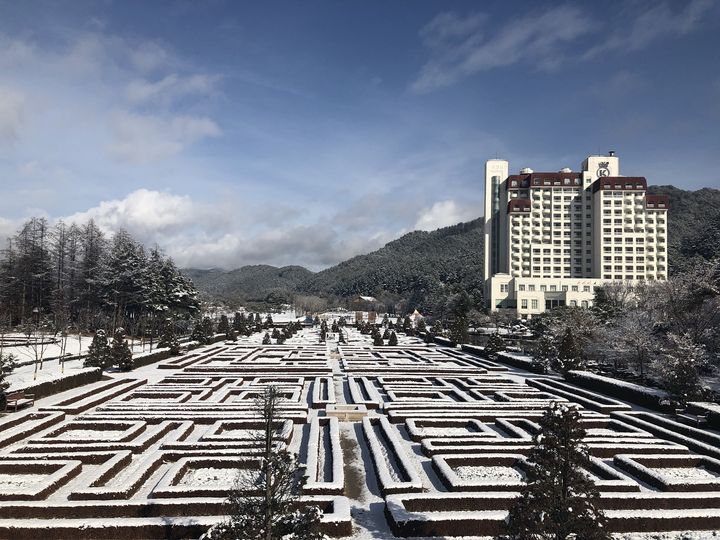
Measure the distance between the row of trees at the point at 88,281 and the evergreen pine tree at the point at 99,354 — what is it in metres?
17.6

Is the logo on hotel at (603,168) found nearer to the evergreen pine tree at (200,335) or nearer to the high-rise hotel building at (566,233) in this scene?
the high-rise hotel building at (566,233)

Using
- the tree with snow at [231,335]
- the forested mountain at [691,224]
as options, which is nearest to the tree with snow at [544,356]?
the tree with snow at [231,335]

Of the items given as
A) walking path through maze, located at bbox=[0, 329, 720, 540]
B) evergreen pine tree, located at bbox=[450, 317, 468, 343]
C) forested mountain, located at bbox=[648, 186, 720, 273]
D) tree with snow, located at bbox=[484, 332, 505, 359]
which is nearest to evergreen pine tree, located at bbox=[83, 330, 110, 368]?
Result: walking path through maze, located at bbox=[0, 329, 720, 540]

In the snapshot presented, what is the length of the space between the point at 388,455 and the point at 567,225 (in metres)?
90.1

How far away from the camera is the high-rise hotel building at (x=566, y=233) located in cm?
7968

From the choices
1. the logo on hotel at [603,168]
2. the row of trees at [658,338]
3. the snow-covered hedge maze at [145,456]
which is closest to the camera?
the snow-covered hedge maze at [145,456]

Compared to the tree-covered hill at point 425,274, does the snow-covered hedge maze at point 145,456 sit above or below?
below

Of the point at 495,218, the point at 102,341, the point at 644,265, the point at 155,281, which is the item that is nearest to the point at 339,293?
the point at 495,218

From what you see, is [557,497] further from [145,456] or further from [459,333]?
[459,333]

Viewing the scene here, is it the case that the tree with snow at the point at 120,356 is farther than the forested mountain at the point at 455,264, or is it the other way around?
the forested mountain at the point at 455,264

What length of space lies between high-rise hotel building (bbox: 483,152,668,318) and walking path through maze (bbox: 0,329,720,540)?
2261 inches

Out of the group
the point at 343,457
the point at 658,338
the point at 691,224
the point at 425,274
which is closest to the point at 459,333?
the point at 658,338

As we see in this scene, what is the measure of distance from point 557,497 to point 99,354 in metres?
27.9

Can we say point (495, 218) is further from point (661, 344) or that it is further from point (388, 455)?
point (388, 455)
